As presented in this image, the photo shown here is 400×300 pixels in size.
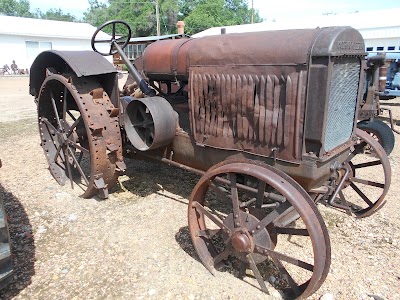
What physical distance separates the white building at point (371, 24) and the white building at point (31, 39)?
11.1 m

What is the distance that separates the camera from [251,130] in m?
2.40

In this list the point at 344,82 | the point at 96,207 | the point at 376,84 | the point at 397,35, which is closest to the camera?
the point at 344,82

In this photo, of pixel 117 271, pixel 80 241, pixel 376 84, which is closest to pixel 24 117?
pixel 80 241

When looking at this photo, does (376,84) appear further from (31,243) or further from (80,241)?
(31,243)

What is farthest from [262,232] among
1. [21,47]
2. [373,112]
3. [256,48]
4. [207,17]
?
[207,17]

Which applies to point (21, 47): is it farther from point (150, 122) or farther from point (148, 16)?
point (150, 122)

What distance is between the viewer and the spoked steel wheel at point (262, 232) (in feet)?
6.21

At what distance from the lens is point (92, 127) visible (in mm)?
3025

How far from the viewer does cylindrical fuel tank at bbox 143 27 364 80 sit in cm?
202

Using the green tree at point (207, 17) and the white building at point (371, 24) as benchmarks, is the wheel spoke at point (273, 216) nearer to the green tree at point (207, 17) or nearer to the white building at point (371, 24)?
the white building at point (371, 24)

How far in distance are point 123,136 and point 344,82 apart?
7.14ft

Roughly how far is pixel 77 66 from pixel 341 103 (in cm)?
225

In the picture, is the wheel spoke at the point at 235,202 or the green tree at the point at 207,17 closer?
the wheel spoke at the point at 235,202

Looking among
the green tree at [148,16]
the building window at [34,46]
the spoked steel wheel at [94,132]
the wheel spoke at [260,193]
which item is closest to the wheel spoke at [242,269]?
the wheel spoke at [260,193]
